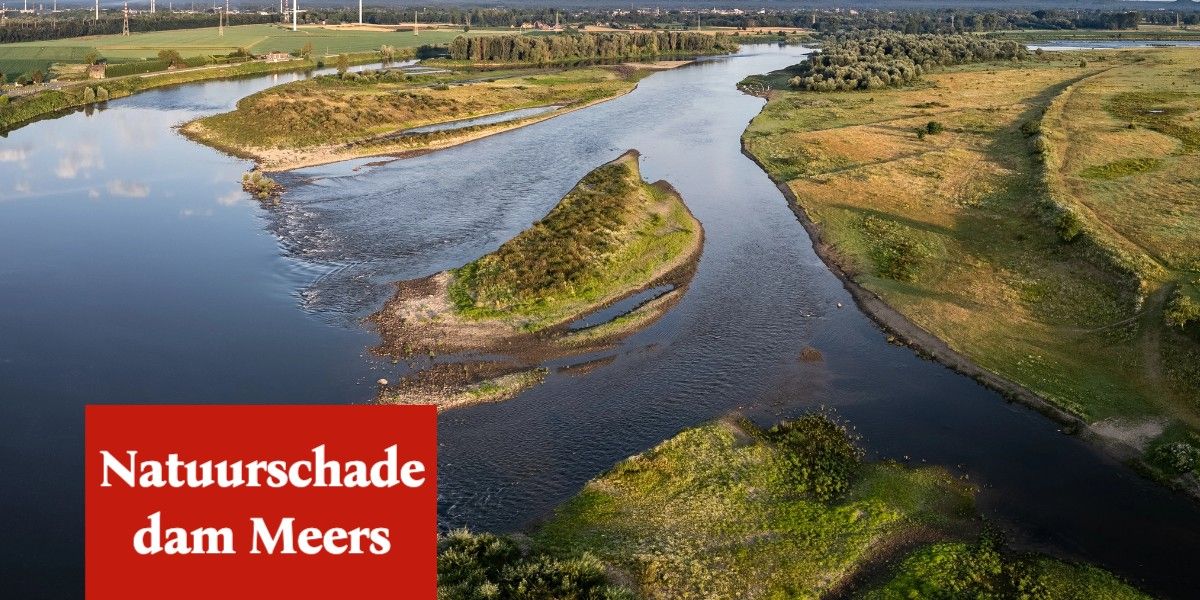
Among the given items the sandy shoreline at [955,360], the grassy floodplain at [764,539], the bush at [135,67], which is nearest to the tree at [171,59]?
the bush at [135,67]

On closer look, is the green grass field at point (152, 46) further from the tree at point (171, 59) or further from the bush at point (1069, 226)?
the bush at point (1069, 226)

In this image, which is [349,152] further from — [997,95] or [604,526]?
[997,95]

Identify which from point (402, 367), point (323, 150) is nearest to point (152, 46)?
point (323, 150)

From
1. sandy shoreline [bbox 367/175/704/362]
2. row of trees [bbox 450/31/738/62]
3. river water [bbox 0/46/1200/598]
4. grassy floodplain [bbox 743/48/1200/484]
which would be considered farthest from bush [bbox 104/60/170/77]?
sandy shoreline [bbox 367/175/704/362]

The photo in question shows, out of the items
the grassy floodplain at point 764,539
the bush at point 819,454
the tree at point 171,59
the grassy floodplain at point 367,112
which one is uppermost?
the tree at point 171,59

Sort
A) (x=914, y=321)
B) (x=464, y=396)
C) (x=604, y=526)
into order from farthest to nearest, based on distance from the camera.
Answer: (x=914, y=321) → (x=464, y=396) → (x=604, y=526)

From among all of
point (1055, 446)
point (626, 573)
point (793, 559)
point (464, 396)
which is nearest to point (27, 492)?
point (464, 396)

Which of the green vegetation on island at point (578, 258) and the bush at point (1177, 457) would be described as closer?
the bush at point (1177, 457)

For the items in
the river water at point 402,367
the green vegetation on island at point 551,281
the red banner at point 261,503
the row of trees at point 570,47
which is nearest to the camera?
the red banner at point 261,503
